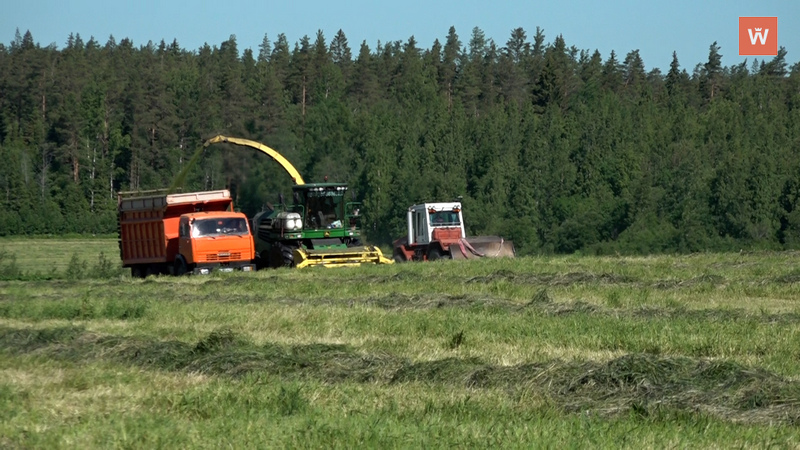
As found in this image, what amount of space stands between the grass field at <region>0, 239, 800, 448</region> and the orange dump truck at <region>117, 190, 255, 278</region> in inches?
452

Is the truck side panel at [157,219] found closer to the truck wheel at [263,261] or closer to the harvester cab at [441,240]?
the truck wheel at [263,261]

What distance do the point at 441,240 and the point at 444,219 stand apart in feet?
4.94

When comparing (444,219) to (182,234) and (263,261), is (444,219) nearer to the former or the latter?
(263,261)

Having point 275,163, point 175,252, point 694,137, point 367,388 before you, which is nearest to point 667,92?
point 694,137

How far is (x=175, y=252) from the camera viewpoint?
35594 mm

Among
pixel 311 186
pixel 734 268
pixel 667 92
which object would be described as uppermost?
pixel 667 92

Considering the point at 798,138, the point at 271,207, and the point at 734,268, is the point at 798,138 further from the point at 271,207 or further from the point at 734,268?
the point at 734,268

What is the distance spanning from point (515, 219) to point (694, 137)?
2732 cm

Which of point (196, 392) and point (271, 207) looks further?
point (271, 207)

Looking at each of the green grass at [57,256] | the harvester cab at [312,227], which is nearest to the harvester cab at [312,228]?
the harvester cab at [312,227]

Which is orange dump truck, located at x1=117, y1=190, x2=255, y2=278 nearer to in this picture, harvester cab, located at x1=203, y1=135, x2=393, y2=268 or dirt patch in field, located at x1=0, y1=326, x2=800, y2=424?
harvester cab, located at x1=203, y1=135, x2=393, y2=268

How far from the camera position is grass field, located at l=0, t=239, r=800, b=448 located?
8367mm

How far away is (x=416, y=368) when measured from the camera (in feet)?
37.0

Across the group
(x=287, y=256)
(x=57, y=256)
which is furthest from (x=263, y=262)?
(x=57, y=256)
